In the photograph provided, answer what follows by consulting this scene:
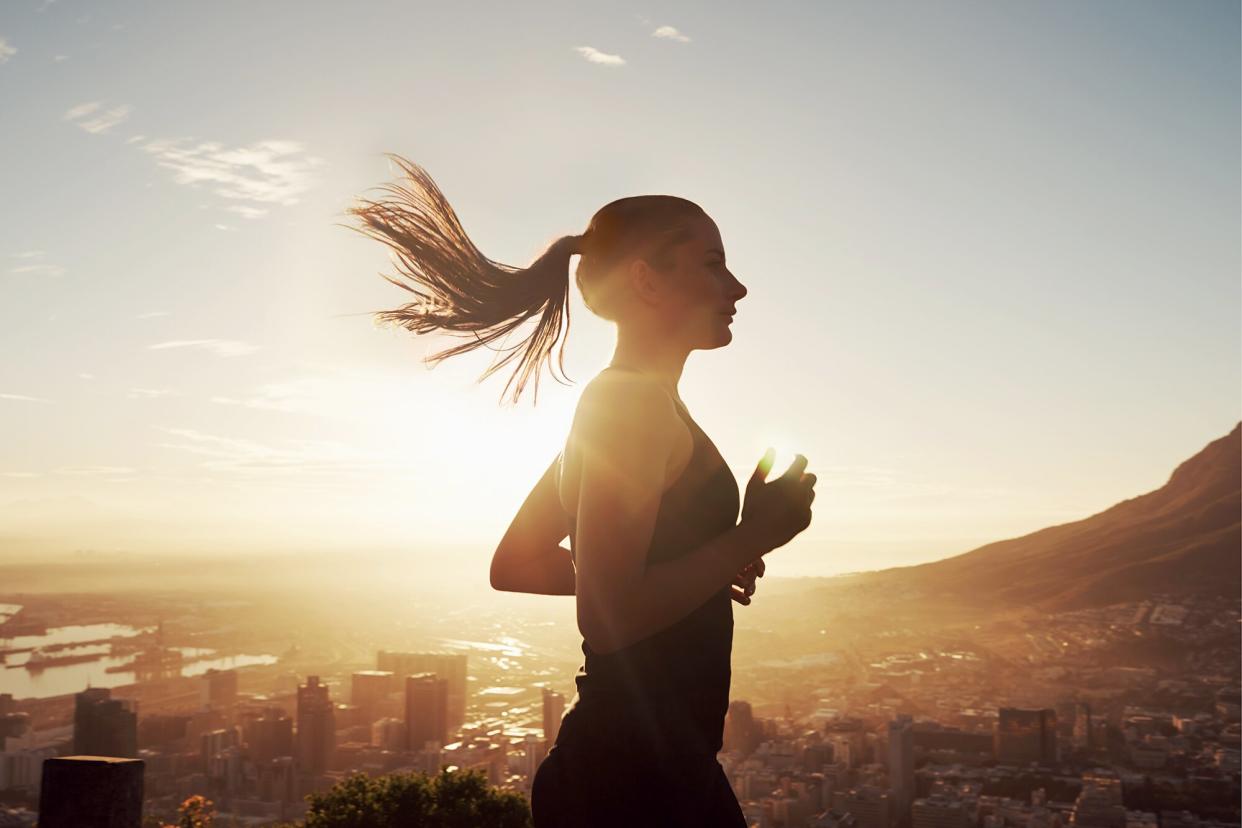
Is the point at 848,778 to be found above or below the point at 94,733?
below

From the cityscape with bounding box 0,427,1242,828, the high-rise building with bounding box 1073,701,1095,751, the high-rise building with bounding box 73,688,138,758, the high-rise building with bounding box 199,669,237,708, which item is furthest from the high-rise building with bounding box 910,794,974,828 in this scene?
the high-rise building with bounding box 199,669,237,708

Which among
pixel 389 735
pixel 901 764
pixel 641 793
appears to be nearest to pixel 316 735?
pixel 389 735

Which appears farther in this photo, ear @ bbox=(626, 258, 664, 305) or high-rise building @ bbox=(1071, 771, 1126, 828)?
high-rise building @ bbox=(1071, 771, 1126, 828)

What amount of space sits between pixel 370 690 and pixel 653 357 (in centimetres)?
3358

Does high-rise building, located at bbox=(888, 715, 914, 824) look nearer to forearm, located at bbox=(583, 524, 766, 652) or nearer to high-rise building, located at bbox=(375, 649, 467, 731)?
high-rise building, located at bbox=(375, 649, 467, 731)

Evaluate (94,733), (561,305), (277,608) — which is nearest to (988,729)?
(94,733)

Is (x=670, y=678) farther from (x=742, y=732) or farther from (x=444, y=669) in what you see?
(x=444, y=669)

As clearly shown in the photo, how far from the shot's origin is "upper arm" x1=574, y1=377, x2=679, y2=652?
141 centimetres

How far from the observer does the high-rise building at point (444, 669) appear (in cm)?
3156

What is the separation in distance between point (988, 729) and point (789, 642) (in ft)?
49.4

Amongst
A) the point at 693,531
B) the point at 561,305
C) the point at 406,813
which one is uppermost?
the point at 561,305

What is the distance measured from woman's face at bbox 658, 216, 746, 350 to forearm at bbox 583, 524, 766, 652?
408 mm

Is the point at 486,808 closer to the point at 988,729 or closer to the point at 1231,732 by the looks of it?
the point at 988,729

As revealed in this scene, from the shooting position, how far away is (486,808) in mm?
8344
